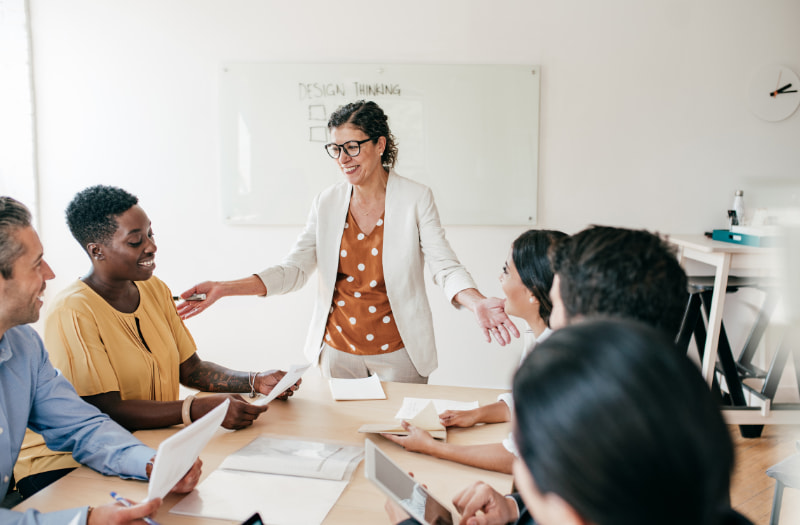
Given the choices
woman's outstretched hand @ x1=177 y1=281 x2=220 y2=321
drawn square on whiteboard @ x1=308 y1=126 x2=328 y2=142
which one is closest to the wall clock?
drawn square on whiteboard @ x1=308 y1=126 x2=328 y2=142

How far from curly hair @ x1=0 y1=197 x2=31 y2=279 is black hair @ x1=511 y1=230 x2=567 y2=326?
4.25ft

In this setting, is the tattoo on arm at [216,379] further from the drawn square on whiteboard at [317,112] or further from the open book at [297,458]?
the drawn square on whiteboard at [317,112]

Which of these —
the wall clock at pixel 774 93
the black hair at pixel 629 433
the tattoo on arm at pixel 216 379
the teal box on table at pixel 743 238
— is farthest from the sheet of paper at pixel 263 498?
the wall clock at pixel 774 93

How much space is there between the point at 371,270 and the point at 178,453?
129 cm

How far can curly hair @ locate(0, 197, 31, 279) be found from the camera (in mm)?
1221

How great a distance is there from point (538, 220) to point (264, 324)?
6.29ft

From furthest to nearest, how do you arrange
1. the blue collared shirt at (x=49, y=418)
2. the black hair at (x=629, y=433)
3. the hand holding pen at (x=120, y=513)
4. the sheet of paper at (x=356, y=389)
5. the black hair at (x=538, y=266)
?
1. the sheet of paper at (x=356, y=389)
2. the black hair at (x=538, y=266)
3. the blue collared shirt at (x=49, y=418)
4. the hand holding pen at (x=120, y=513)
5. the black hair at (x=629, y=433)

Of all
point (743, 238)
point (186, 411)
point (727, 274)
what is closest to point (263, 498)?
point (186, 411)

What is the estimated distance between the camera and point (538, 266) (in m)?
1.67

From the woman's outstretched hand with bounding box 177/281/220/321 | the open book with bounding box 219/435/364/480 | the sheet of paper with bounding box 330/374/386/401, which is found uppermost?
the woman's outstretched hand with bounding box 177/281/220/321

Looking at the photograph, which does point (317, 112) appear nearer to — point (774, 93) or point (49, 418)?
point (49, 418)

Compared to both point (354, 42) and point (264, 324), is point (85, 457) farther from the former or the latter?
point (354, 42)

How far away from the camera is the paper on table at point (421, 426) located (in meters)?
1.55

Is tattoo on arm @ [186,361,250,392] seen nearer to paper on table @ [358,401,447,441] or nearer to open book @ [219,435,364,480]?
open book @ [219,435,364,480]
